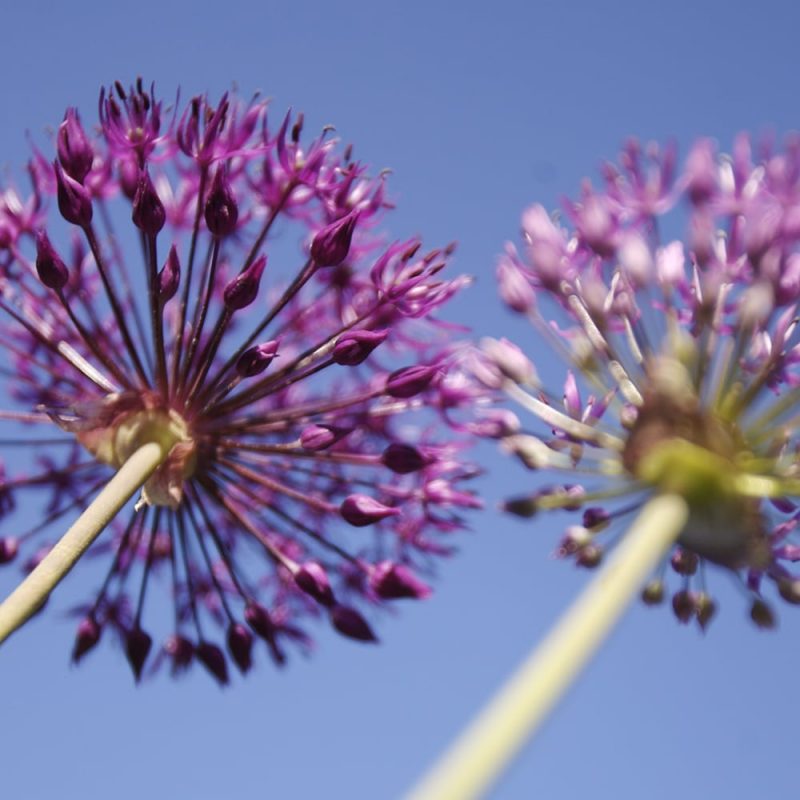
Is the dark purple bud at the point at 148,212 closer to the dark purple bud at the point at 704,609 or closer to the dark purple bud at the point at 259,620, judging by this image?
the dark purple bud at the point at 259,620

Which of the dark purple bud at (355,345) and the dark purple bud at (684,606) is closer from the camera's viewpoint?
the dark purple bud at (684,606)

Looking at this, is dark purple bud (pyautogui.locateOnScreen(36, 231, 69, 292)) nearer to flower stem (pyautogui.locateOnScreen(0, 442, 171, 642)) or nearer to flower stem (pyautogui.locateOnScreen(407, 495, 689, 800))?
flower stem (pyautogui.locateOnScreen(0, 442, 171, 642))

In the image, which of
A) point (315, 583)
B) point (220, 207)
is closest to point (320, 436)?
point (315, 583)

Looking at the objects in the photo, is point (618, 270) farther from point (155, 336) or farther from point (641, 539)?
point (155, 336)

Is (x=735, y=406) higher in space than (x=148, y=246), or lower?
higher

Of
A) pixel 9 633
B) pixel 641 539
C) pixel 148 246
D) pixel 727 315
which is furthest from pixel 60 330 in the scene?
pixel 641 539

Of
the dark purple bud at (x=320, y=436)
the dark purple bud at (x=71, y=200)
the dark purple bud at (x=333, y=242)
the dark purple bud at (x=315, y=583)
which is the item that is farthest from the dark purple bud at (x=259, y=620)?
the dark purple bud at (x=71, y=200)
